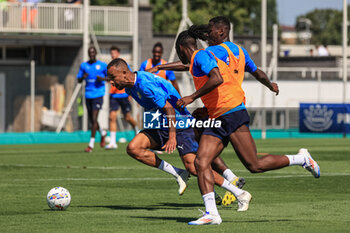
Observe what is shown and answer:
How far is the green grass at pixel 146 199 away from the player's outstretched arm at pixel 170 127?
73cm

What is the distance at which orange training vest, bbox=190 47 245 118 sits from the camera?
8.82 metres

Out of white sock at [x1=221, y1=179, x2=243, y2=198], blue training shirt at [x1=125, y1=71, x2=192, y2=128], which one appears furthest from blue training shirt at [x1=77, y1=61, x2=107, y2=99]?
white sock at [x1=221, y1=179, x2=243, y2=198]

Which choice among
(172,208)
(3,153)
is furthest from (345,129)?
(172,208)

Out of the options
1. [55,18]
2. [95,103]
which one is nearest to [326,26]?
[55,18]

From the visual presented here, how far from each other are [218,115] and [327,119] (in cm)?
2222

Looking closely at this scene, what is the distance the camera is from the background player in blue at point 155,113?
9.91 metres

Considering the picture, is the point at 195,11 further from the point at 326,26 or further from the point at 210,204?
the point at 326,26

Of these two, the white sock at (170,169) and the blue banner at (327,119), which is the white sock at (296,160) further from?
the blue banner at (327,119)

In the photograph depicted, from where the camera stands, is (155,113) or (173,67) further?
(173,67)

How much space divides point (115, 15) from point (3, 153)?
49.4ft

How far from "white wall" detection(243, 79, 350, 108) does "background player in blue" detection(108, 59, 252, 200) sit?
22789mm

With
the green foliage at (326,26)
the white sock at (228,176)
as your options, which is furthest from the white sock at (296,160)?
the green foliage at (326,26)

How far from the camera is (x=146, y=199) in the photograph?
1112 cm

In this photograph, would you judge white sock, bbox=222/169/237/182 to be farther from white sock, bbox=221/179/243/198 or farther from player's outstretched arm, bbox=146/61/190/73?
player's outstretched arm, bbox=146/61/190/73
